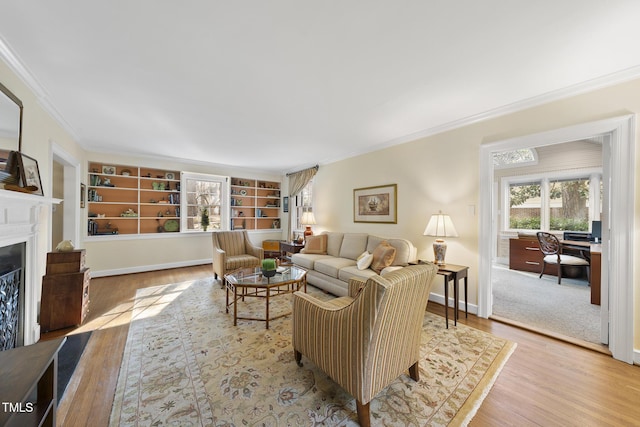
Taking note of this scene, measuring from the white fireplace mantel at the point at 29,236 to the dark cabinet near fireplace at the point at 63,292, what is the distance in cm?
8

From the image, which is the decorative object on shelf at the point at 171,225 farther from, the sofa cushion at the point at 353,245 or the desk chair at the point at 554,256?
the desk chair at the point at 554,256

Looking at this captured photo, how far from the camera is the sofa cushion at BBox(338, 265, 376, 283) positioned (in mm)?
3150

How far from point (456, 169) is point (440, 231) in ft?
2.86

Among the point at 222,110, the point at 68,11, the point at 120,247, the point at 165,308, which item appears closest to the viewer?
the point at 68,11

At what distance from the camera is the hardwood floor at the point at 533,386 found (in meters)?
1.50

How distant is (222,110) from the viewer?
2822mm

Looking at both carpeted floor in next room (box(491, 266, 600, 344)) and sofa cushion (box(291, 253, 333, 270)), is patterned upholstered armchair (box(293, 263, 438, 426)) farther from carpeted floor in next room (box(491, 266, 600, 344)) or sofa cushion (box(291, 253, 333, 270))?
sofa cushion (box(291, 253, 333, 270))

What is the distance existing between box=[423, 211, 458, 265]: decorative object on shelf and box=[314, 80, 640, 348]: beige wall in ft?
0.83

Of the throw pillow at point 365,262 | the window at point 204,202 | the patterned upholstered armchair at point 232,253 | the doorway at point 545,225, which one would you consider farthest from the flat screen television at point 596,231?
the window at point 204,202

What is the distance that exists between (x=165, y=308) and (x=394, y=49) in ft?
12.6

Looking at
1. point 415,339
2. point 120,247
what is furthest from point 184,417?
point 120,247

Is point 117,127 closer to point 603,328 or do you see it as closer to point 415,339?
point 415,339

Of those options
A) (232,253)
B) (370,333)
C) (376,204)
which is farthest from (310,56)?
(232,253)

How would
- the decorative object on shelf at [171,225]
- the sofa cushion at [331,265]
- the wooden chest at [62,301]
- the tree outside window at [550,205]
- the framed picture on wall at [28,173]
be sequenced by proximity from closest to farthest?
1. the framed picture on wall at [28,173]
2. the wooden chest at [62,301]
3. the sofa cushion at [331,265]
4. the tree outside window at [550,205]
5. the decorative object on shelf at [171,225]
